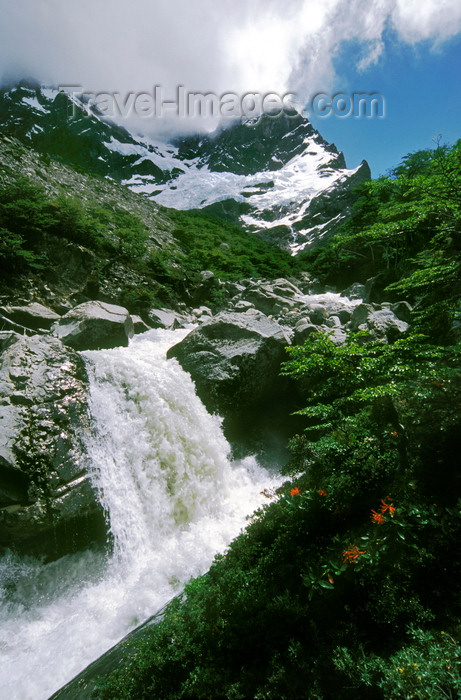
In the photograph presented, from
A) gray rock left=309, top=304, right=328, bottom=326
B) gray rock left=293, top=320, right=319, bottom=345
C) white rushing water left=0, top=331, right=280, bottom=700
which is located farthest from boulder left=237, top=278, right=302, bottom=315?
white rushing water left=0, top=331, right=280, bottom=700

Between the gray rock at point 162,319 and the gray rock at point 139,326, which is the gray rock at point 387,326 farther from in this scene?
the gray rock at point 139,326

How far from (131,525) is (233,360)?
6.04 metres

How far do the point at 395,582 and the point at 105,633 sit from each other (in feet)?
16.5

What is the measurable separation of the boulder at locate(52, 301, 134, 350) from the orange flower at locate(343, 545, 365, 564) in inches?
418

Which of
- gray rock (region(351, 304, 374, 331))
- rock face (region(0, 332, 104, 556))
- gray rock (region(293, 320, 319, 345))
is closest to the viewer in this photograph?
rock face (region(0, 332, 104, 556))

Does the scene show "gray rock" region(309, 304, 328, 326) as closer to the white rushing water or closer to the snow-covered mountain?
the white rushing water

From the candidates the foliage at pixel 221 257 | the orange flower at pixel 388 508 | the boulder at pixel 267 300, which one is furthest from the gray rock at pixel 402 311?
the foliage at pixel 221 257

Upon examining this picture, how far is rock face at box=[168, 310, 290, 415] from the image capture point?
10.9 m

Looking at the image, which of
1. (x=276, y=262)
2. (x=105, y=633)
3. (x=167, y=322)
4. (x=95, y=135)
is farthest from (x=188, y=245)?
(x=95, y=135)

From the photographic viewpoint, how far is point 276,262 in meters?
33.4

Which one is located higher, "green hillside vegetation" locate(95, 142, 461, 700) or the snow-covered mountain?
the snow-covered mountain

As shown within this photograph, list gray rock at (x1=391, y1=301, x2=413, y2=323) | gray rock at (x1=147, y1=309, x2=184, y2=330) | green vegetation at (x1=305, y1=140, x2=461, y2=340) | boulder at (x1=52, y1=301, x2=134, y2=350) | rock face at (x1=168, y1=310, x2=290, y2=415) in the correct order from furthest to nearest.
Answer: gray rock at (x1=147, y1=309, x2=184, y2=330), gray rock at (x1=391, y1=301, x2=413, y2=323), boulder at (x1=52, y1=301, x2=134, y2=350), rock face at (x1=168, y1=310, x2=290, y2=415), green vegetation at (x1=305, y1=140, x2=461, y2=340)

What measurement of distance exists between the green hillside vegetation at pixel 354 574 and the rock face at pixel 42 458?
3.16 m

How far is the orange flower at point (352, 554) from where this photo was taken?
341cm
